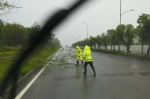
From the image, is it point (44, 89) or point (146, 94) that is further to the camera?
point (44, 89)

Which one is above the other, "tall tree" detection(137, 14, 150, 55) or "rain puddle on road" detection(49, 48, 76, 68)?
→ "tall tree" detection(137, 14, 150, 55)

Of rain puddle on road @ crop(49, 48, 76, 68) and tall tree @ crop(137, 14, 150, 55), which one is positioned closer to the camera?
rain puddle on road @ crop(49, 48, 76, 68)

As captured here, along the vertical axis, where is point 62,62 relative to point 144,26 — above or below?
below

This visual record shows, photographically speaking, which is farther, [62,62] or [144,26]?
[144,26]

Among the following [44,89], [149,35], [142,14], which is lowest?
[44,89]

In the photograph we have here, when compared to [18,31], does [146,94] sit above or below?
below

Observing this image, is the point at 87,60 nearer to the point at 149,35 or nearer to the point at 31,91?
the point at 31,91

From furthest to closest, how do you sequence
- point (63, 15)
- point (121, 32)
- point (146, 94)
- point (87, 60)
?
point (121, 32) < point (87, 60) < point (63, 15) < point (146, 94)

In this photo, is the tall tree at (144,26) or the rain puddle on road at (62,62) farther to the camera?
the tall tree at (144,26)

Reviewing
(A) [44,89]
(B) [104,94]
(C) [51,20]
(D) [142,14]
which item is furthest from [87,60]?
(D) [142,14]

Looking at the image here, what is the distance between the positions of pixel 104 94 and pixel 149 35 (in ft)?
82.3

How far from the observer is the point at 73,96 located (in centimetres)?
760

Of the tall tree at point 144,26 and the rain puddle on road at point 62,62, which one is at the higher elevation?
the tall tree at point 144,26

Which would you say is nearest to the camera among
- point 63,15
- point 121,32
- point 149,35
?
point 63,15
